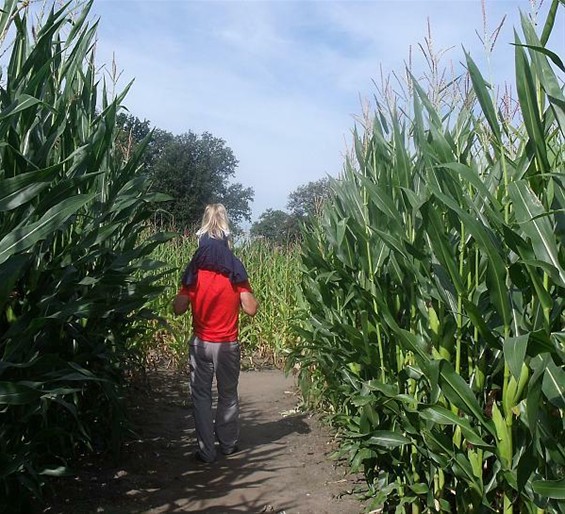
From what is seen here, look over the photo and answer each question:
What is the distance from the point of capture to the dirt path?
4371mm

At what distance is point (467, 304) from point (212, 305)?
3.35m

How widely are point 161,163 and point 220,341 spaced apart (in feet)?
121

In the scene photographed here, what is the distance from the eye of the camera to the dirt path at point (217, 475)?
4.37 metres

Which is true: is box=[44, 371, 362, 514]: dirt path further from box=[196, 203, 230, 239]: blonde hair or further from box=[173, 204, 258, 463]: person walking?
box=[196, 203, 230, 239]: blonde hair

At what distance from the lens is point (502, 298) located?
2572 mm

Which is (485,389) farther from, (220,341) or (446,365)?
(220,341)

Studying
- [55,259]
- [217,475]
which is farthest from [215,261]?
[55,259]

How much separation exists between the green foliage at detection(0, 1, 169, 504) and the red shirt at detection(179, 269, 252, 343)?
637 millimetres

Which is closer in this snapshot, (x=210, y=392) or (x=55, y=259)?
(x=55, y=259)

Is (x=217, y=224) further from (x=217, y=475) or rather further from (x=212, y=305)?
(x=217, y=475)

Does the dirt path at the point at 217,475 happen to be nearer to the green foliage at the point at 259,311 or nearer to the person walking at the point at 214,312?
the person walking at the point at 214,312

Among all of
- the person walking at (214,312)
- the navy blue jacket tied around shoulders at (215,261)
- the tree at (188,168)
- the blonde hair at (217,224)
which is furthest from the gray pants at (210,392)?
the tree at (188,168)

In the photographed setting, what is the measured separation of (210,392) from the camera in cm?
581

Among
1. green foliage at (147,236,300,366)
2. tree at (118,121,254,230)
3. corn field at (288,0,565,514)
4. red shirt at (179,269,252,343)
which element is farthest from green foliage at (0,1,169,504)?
tree at (118,121,254,230)
